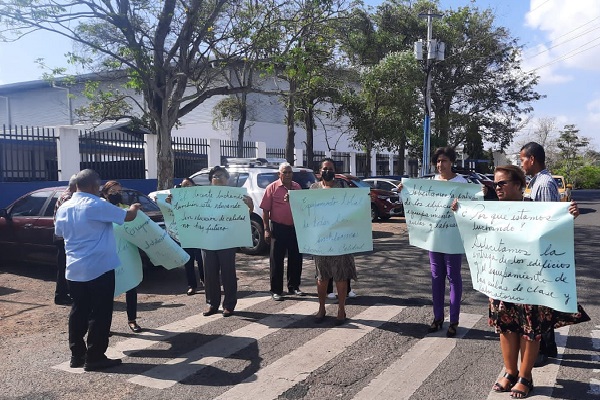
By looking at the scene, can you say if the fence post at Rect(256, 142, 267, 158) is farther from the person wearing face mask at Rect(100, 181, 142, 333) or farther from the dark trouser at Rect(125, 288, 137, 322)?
the dark trouser at Rect(125, 288, 137, 322)

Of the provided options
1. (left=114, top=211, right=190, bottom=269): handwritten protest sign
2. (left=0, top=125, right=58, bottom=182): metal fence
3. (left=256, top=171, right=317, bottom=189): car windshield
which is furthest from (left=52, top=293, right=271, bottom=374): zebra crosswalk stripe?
(left=0, top=125, right=58, bottom=182): metal fence

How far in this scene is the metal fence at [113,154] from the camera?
15961 millimetres

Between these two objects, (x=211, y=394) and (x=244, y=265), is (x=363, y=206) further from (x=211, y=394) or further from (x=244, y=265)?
(x=244, y=265)

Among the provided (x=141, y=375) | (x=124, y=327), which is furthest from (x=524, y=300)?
(x=124, y=327)

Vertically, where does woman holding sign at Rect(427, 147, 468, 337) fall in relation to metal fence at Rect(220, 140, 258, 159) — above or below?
below

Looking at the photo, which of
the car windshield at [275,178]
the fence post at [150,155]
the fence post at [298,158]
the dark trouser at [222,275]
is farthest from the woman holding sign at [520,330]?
the fence post at [298,158]

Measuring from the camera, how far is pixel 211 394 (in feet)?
14.1

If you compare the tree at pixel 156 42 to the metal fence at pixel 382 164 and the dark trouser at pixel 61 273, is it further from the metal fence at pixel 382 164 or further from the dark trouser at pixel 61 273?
the metal fence at pixel 382 164

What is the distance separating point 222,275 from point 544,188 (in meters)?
3.69

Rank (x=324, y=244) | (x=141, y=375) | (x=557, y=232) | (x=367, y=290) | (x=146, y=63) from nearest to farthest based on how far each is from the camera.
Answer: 1. (x=557, y=232)
2. (x=141, y=375)
3. (x=324, y=244)
4. (x=367, y=290)
5. (x=146, y=63)

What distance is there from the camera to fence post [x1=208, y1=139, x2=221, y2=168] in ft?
65.4

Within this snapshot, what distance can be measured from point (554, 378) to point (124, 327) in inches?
176

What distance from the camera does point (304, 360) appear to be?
502 cm

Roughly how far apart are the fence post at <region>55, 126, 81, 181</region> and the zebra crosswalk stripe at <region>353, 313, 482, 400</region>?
40.8 feet
